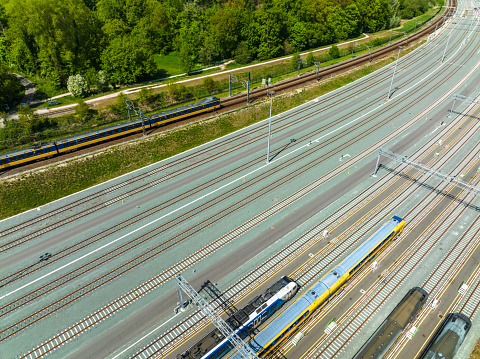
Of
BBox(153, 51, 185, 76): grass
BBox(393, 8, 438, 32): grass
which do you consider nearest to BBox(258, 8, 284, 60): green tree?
BBox(153, 51, 185, 76): grass

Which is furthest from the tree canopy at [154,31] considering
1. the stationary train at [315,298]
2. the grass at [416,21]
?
the stationary train at [315,298]

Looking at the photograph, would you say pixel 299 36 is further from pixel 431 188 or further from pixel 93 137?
pixel 93 137

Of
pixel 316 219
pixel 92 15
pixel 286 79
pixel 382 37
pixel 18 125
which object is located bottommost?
pixel 18 125

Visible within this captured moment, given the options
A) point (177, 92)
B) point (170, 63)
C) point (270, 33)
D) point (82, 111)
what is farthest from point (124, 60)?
point (270, 33)

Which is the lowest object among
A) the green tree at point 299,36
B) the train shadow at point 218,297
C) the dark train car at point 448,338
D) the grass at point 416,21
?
the train shadow at point 218,297

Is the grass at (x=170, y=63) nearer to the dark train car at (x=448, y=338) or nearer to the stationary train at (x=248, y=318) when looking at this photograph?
the stationary train at (x=248, y=318)

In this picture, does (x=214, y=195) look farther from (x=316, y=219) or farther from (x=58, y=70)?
(x=58, y=70)

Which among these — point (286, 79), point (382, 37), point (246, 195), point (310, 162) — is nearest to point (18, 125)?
point (246, 195)
